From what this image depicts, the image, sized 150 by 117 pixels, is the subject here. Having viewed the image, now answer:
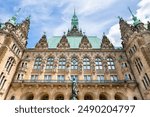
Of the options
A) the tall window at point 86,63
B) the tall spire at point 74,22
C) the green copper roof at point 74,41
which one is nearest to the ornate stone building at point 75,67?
the tall window at point 86,63

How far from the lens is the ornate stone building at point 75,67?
101 feet

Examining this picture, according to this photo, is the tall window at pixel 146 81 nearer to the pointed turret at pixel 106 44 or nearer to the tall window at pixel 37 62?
the pointed turret at pixel 106 44

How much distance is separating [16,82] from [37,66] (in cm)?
657

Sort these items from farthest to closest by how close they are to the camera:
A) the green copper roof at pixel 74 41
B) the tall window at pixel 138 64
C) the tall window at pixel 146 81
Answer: the green copper roof at pixel 74 41 < the tall window at pixel 138 64 < the tall window at pixel 146 81

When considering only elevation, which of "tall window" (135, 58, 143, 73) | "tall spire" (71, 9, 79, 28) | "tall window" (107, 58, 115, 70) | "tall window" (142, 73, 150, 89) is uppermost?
"tall spire" (71, 9, 79, 28)

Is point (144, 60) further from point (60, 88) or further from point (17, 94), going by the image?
point (17, 94)

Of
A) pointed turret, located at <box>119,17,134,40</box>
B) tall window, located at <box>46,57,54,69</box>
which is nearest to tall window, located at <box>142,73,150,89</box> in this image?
pointed turret, located at <box>119,17,134,40</box>

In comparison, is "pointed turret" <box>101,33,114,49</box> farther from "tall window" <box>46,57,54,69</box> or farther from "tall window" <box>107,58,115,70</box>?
"tall window" <box>46,57,54,69</box>

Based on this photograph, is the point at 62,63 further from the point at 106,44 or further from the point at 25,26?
the point at 25,26

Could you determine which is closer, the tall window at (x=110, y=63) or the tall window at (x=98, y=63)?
the tall window at (x=110, y=63)

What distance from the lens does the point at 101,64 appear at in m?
36.8

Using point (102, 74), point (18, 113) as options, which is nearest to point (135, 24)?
point (102, 74)

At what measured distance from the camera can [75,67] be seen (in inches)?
1427

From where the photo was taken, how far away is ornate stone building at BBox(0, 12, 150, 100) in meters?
30.7
